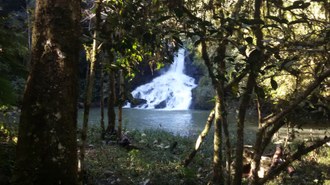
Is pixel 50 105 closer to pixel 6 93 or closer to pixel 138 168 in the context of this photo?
pixel 6 93

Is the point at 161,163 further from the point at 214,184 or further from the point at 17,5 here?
the point at 17,5

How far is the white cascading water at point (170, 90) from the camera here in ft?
101

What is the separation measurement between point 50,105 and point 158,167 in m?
5.12

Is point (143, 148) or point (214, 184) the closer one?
point (214, 184)

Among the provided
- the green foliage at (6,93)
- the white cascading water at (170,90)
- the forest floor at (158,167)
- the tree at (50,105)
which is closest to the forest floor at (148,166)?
the forest floor at (158,167)

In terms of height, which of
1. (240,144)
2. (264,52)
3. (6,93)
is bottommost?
(240,144)

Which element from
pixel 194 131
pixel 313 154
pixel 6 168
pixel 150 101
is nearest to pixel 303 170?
pixel 313 154

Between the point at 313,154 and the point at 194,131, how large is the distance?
736 cm

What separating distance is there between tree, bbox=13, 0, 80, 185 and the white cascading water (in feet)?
89.4

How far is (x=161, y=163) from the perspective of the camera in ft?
25.5

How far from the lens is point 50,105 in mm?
2322

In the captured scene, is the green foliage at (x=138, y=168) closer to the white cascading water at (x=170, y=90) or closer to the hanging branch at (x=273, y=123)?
the hanging branch at (x=273, y=123)

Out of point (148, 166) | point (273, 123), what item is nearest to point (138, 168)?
point (148, 166)

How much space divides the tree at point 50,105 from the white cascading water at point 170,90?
27.3 metres
